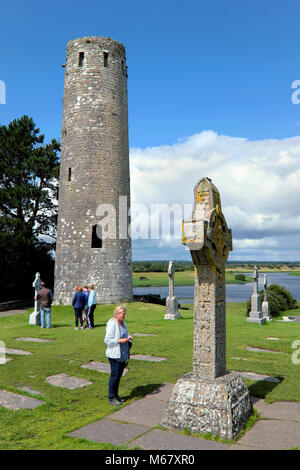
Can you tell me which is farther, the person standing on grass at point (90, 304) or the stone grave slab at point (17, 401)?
the person standing on grass at point (90, 304)

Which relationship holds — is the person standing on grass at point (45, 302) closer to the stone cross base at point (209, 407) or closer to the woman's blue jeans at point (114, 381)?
the woman's blue jeans at point (114, 381)

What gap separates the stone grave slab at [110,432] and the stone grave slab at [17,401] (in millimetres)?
1413

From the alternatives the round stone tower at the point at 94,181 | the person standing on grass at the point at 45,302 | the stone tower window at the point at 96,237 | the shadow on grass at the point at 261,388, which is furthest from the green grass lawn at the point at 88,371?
the stone tower window at the point at 96,237

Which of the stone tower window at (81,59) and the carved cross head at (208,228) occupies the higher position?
the stone tower window at (81,59)

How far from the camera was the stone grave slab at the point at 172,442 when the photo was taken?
14.6 feet

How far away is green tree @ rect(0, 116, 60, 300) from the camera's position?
2541 centimetres

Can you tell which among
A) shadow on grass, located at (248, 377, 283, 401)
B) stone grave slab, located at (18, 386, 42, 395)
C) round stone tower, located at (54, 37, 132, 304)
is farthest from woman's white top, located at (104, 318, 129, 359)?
round stone tower, located at (54, 37, 132, 304)

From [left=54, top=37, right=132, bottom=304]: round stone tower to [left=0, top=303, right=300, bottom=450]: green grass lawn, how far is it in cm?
789

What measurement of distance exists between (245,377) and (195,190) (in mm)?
4064

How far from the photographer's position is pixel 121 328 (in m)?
6.30

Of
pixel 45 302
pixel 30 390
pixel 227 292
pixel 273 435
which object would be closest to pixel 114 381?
pixel 30 390

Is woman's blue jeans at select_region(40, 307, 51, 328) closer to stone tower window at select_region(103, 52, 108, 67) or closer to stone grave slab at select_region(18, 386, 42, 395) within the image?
stone grave slab at select_region(18, 386, 42, 395)

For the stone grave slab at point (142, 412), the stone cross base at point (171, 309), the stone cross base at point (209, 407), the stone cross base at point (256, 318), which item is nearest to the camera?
the stone cross base at point (209, 407)
